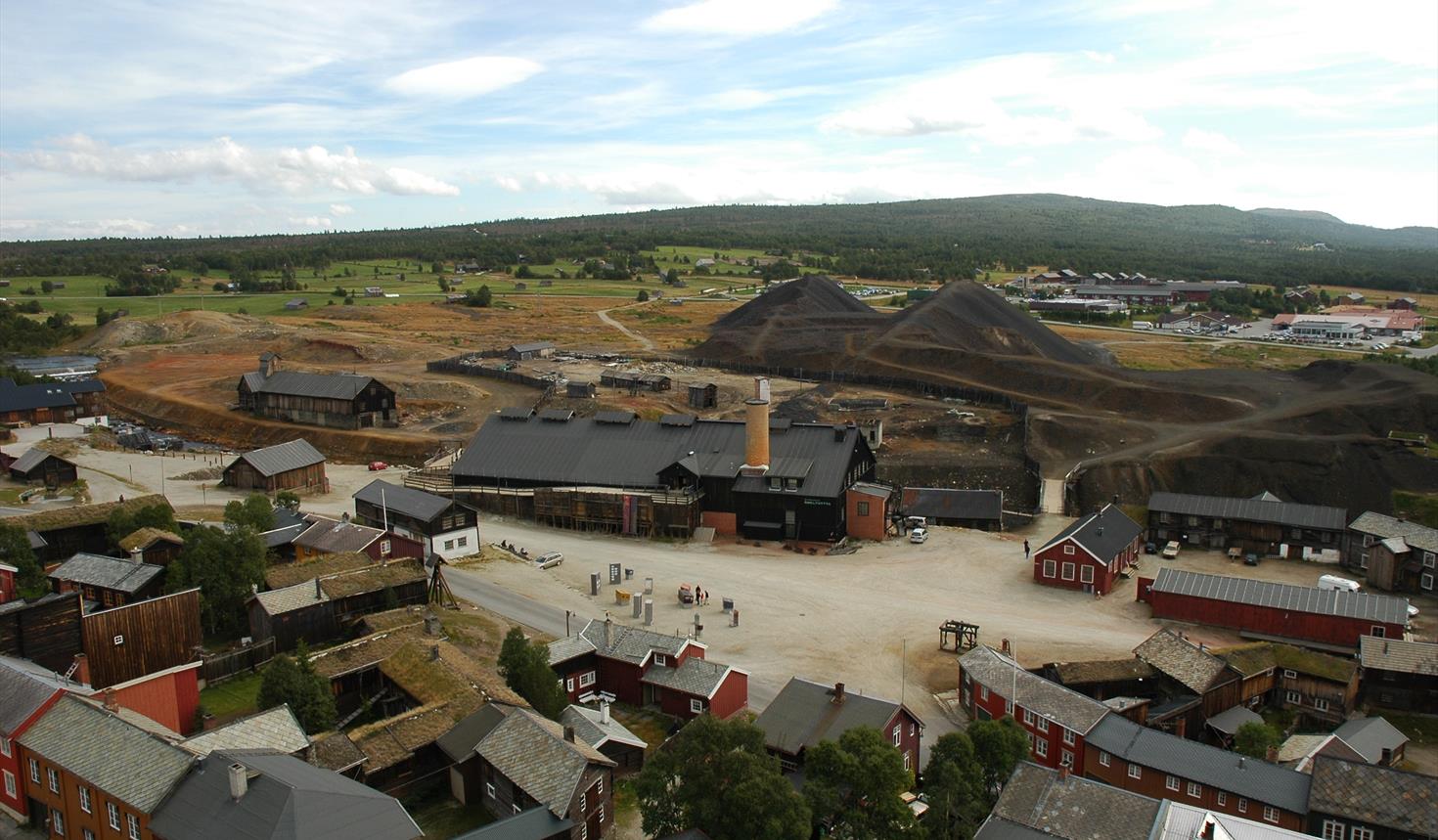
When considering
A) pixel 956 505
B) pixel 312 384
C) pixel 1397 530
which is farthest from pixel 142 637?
pixel 1397 530

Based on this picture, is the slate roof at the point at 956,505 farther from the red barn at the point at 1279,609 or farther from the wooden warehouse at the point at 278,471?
the wooden warehouse at the point at 278,471

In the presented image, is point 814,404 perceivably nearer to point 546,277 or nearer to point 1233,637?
point 1233,637

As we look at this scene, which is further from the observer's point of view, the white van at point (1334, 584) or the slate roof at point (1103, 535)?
the slate roof at point (1103, 535)

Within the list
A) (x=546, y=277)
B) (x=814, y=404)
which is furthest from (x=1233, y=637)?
(x=546, y=277)

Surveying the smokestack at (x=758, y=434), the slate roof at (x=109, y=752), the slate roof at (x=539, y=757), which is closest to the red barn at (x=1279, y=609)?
the smokestack at (x=758, y=434)

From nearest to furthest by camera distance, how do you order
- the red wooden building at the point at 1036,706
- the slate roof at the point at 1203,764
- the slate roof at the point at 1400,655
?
the slate roof at the point at 1203,764 → the red wooden building at the point at 1036,706 → the slate roof at the point at 1400,655

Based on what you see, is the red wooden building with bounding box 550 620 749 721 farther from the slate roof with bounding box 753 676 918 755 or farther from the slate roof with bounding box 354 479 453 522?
the slate roof with bounding box 354 479 453 522
